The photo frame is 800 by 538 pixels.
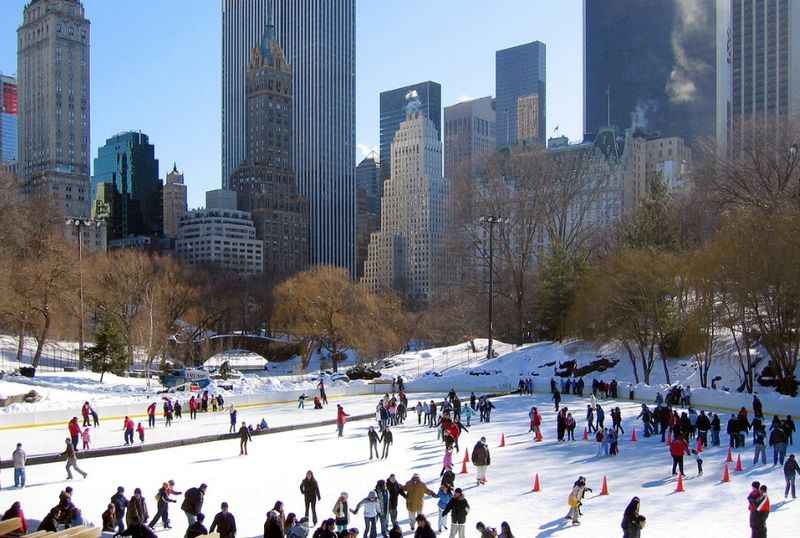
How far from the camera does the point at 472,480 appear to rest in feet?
66.7

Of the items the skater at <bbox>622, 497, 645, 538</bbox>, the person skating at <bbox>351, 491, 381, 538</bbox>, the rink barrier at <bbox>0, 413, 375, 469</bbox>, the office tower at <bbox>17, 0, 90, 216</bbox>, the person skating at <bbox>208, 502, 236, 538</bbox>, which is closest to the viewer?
the skater at <bbox>622, 497, 645, 538</bbox>

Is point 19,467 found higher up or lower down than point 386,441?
higher up

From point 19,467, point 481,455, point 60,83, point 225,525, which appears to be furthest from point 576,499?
point 60,83

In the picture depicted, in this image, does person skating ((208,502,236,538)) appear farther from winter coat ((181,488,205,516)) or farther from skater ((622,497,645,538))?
skater ((622,497,645,538))

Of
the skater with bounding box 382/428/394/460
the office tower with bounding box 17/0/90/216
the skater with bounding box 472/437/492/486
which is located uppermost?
the office tower with bounding box 17/0/90/216

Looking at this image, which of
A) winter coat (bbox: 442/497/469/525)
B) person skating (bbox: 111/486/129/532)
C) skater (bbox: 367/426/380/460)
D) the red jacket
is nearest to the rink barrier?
skater (bbox: 367/426/380/460)

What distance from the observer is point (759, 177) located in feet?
172

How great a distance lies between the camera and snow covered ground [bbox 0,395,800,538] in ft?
53.5

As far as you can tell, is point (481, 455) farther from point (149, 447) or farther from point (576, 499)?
point (149, 447)

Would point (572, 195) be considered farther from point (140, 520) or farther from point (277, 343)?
point (140, 520)

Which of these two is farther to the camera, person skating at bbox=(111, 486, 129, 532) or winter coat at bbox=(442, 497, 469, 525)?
person skating at bbox=(111, 486, 129, 532)

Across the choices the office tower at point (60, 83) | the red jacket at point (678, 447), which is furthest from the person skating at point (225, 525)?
the office tower at point (60, 83)

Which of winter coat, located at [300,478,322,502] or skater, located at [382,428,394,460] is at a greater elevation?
winter coat, located at [300,478,322,502]

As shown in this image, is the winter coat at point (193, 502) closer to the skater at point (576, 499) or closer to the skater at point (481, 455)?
the skater at point (576, 499)
